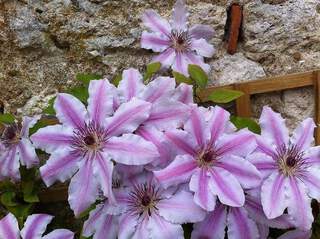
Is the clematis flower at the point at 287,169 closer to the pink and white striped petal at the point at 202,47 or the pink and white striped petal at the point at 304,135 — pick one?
the pink and white striped petal at the point at 304,135

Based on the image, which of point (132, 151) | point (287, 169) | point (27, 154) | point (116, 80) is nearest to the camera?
point (132, 151)

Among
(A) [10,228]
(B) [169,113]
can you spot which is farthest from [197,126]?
(A) [10,228]

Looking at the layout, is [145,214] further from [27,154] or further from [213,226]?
[27,154]

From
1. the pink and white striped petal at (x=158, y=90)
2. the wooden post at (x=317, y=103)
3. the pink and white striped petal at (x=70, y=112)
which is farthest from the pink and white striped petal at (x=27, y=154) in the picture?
the wooden post at (x=317, y=103)

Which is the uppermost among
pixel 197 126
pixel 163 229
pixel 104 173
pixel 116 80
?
pixel 116 80

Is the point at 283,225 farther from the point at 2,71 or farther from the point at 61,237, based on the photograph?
the point at 2,71

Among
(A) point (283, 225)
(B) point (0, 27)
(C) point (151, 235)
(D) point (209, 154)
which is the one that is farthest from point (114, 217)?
(B) point (0, 27)

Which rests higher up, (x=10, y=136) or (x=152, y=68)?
(x=152, y=68)

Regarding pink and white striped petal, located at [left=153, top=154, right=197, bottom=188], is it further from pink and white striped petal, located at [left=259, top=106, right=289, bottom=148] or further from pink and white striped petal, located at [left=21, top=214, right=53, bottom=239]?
pink and white striped petal, located at [left=21, top=214, right=53, bottom=239]
